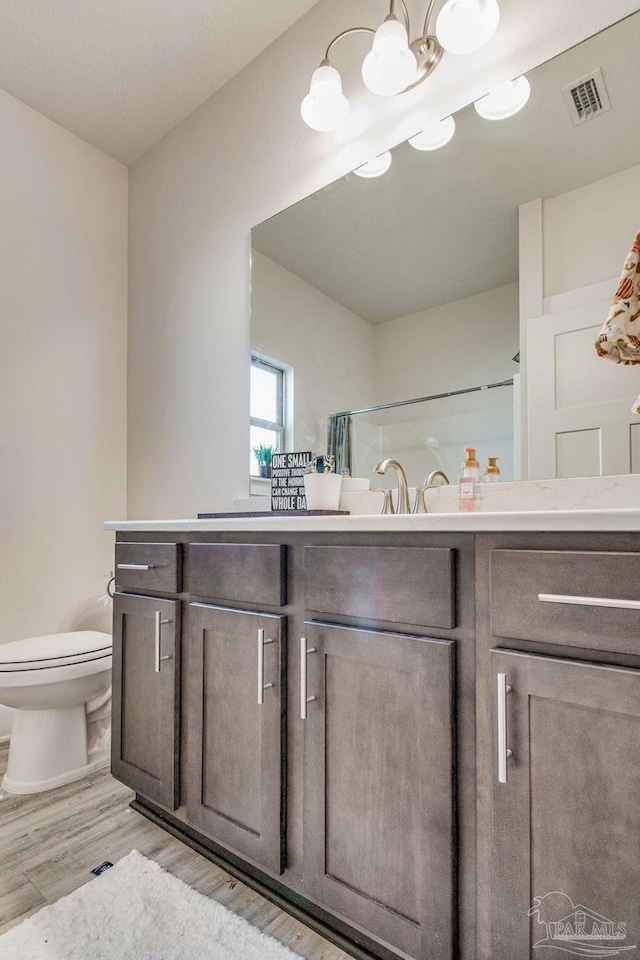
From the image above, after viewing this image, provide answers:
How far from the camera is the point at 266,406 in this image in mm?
1985

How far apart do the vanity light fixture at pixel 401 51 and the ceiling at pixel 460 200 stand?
17cm

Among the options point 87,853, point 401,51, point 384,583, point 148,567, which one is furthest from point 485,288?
point 87,853

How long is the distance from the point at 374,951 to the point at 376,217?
190 cm

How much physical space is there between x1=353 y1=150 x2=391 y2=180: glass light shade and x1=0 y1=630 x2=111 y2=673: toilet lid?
71.8 inches

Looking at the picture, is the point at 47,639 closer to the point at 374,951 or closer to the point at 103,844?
the point at 103,844

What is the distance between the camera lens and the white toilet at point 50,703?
167 centimetres

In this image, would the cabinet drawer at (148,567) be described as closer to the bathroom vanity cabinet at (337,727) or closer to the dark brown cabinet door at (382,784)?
the bathroom vanity cabinet at (337,727)

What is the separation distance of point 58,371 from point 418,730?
230 centimetres

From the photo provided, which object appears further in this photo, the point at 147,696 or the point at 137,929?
the point at 147,696

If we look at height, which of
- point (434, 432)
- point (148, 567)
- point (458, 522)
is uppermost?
point (434, 432)

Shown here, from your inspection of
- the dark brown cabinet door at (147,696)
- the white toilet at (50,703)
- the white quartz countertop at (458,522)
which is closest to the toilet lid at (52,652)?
the white toilet at (50,703)

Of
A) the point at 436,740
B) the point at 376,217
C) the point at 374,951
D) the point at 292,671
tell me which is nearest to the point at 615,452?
the point at 436,740

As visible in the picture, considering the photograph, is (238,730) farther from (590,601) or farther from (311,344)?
(311,344)

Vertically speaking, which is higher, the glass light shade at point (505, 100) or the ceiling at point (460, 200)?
the glass light shade at point (505, 100)
